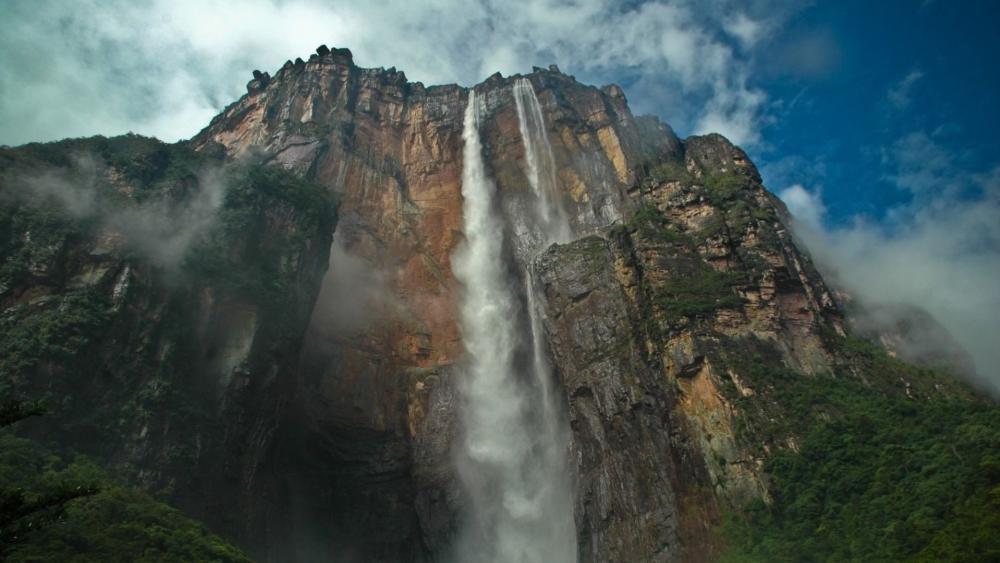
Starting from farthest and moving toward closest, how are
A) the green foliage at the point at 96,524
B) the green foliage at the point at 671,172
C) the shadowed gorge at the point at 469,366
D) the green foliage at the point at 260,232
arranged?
the green foliage at the point at 671,172 → the green foliage at the point at 260,232 → the shadowed gorge at the point at 469,366 → the green foliage at the point at 96,524

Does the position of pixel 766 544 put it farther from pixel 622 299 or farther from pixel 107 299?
pixel 107 299

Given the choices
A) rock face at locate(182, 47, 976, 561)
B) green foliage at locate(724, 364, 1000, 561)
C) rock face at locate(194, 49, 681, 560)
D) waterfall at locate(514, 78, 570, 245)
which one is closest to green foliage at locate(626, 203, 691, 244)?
rock face at locate(182, 47, 976, 561)

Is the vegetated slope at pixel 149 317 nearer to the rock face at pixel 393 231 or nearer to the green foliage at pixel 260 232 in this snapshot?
the green foliage at pixel 260 232

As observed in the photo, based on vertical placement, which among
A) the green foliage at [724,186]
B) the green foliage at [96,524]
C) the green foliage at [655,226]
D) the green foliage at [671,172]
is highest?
the green foliage at [671,172]

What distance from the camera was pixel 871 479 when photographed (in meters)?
21.6

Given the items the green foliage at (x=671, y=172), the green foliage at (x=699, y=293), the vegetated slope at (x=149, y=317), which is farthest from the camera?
the green foliage at (x=671, y=172)

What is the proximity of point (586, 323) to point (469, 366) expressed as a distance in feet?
25.2

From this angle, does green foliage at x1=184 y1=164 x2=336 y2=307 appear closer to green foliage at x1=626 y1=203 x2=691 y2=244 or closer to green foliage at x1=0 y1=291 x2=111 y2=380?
green foliage at x1=0 y1=291 x2=111 y2=380

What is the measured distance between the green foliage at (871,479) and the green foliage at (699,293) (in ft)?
12.0

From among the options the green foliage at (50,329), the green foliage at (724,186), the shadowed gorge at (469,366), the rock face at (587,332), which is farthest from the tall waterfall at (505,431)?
the green foliage at (50,329)

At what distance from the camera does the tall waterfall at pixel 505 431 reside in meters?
29.3

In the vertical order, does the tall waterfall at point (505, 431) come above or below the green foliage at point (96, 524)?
above

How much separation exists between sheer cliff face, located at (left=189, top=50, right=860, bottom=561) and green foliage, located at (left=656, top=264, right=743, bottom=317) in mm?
102

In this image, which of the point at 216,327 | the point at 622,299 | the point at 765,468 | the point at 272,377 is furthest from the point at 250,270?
the point at 765,468
